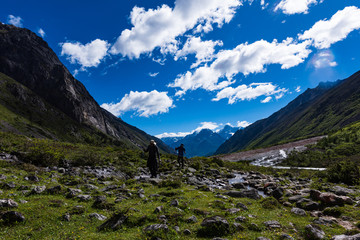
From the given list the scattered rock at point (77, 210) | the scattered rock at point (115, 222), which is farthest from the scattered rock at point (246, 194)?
the scattered rock at point (77, 210)

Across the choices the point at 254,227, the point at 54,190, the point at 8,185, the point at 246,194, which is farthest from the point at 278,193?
the point at 8,185

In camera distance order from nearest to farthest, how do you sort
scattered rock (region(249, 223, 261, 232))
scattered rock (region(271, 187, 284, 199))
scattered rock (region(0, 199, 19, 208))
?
1. scattered rock (region(249, 223, 261, 232))
2. scattered rock (region(0, 199, 19, 208))
3. scattered rock (region(271, 187, 284, 199))

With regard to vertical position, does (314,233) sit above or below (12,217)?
below

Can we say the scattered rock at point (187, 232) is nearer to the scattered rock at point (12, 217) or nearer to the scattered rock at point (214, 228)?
the scattered rock at point (214, 228)

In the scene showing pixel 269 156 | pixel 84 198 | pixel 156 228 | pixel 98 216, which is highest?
pixel 84 198

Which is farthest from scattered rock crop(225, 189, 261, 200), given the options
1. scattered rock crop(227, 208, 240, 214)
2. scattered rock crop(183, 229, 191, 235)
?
scattered rock crop(183, 229, 191, 235)

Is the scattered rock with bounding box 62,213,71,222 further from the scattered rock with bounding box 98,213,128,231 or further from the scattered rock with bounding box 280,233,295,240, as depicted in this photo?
the scattered rock with bounding box 280,233,295,240

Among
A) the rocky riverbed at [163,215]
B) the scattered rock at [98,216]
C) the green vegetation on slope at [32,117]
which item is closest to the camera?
the rocky riverbed at [163,215]

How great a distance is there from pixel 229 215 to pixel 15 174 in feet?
52.0

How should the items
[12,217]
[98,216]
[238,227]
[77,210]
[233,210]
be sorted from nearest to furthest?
[12,217]
[238,227]
[98,216]
[77,210]
[233,210]

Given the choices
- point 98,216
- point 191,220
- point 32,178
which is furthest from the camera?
point 32,178

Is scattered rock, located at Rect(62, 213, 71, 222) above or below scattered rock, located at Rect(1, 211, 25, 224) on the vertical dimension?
below

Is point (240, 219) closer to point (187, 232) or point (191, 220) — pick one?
point (191, 220)

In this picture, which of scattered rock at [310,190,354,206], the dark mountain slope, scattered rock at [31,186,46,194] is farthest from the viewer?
the dark mountain slope
